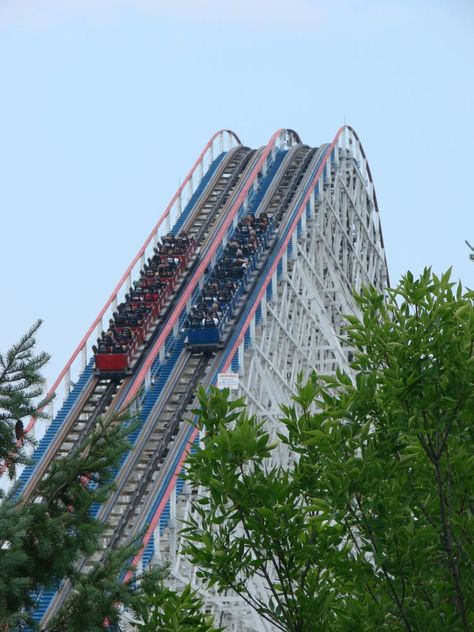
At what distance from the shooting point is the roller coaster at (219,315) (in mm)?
28125

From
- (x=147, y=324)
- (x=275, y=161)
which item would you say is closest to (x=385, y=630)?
(x=147, y=324)

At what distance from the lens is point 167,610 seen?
11344 millimetres

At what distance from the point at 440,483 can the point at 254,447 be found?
4.68 feet

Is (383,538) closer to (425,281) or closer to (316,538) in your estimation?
(316,538)

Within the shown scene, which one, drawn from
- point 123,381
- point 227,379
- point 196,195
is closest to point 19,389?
point 227,379

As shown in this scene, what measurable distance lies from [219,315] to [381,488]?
917 inches

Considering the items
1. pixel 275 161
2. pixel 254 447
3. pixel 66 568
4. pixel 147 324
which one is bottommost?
pixel 66 568

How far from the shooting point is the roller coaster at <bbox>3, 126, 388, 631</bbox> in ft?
92.3

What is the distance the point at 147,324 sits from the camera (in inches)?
1367

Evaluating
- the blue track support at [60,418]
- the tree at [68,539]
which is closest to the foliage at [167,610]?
the tree at [68,539]

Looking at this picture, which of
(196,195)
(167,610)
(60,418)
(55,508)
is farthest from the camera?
(196,195)

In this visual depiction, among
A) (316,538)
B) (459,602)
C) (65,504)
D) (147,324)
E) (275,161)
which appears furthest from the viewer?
(275,161)

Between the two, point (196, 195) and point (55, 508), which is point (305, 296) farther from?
point (55, 508)

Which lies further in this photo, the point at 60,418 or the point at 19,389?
the point at 60,418
